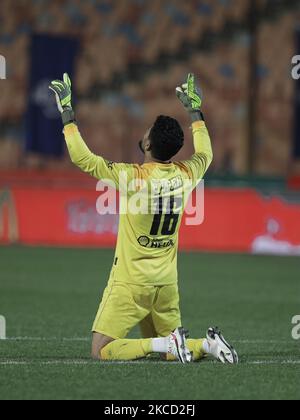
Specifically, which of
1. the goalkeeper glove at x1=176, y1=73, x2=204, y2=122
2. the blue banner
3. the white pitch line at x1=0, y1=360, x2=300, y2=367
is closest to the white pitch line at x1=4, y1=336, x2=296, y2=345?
the white pitch line at x1=0, y1=360, x2=300, y2=367

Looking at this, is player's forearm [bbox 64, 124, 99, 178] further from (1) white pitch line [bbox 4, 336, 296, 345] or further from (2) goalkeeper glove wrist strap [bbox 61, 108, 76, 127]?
(1) white pitch line [bbox 4, 336, 296, 345]

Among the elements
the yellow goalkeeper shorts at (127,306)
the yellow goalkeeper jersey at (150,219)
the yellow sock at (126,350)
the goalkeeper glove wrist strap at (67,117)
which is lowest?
the yellow sock at (126,350)

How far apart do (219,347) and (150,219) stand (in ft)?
3.56

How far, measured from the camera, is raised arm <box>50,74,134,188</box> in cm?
765

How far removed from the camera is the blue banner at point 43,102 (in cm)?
2225

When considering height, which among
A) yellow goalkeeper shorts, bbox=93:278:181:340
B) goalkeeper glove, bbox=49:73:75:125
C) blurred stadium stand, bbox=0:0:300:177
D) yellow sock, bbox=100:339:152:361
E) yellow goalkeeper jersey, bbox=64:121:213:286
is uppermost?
blurred stadium stand, bbox=0:0:300:177

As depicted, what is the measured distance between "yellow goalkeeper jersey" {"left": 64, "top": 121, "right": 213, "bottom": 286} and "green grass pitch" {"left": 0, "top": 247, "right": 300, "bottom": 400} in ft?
2.27

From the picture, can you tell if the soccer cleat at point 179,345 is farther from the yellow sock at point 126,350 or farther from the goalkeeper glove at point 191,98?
the goalkeeper glove at point 191,98

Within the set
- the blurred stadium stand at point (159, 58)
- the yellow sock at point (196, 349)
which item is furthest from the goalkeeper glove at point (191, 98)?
the blurred stadium stand at point (159, 58)

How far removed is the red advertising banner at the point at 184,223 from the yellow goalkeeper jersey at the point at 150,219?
1122 cm

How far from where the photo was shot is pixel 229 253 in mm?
19906

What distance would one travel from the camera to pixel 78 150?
25.1ft

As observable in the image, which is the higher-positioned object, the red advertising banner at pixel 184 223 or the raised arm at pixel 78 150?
the raised arm at pixel 78 150

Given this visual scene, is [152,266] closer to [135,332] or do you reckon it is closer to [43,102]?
[135,332]
